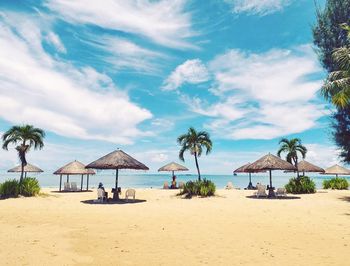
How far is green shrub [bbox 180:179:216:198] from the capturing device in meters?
19.4

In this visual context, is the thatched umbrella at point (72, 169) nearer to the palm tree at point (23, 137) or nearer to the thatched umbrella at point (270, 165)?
the palm tree at point (23, 137)

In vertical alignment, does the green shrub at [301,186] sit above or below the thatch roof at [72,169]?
below

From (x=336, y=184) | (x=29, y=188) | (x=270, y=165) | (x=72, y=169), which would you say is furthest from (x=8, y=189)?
(x=336, y=184)

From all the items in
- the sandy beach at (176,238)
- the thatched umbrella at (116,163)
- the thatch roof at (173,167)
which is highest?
the thatch roof at (173,167)

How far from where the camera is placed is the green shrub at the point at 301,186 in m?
22.7

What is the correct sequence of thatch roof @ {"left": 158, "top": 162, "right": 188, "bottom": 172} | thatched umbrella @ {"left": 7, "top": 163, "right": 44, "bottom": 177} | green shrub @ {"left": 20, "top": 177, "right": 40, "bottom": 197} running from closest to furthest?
green shrub @ {"left": 20, "top": 177, "right": 40, "bottom": 197}
thatched umbrella @ {"left": 7, "top": 163, "right": 44, "bottom": 177}
thatch roof @ {"left": 158, "top": 162, "right": 188, "bottom": 172}

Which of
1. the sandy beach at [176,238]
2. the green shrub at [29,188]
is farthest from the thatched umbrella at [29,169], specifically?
the sandy beach at [176,238]

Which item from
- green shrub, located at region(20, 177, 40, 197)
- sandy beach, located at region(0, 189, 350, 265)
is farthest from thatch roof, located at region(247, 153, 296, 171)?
green shrub, located at region(20, 177, 40, 197)

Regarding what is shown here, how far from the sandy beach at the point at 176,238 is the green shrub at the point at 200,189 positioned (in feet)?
21.8

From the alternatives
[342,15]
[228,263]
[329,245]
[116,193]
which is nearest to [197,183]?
[116,193]

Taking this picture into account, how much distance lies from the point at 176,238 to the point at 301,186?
1730 centimetres

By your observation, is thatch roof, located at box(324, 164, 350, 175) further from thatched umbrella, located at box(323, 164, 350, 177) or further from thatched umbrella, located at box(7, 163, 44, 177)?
thatched umbrella, located at box(7, 163, 44, 177)

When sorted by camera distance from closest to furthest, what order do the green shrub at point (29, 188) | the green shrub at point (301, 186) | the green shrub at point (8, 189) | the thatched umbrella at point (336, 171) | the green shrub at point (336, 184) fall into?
the green shrub at point (8, 189) < the green shrub at point (29, 188) < the green shrub at point (301, 186) < the green shrub at point (336, 184) < the thatched umbrella at point (336, 171)

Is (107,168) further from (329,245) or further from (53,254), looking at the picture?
(329,245)
